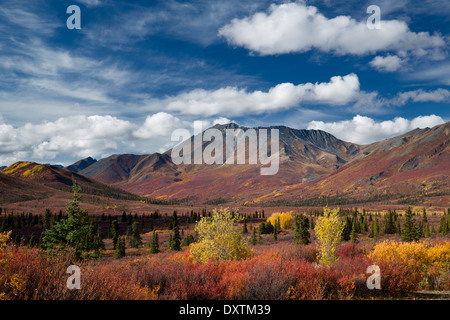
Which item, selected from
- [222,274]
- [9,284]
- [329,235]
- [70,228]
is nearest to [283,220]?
[329,235]

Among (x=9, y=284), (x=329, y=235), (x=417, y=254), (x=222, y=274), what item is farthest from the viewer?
(x=329, y=235)

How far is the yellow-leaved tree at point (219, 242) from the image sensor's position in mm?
20484

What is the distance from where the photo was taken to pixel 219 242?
2067 centimetres

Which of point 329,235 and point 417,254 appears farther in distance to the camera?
point 329,235

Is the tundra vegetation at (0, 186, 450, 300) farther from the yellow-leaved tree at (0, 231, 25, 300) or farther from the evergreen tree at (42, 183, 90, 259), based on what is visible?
the evergreen tree at (42, 183, 90, 259)

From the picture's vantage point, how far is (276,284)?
33.2 feet

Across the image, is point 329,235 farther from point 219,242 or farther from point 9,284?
point 9,284

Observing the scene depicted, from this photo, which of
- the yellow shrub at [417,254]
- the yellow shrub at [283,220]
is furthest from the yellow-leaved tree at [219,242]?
the yellow shrub at [283,220]

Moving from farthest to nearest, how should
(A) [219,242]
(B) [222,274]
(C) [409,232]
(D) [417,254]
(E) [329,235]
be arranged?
(C) [409,232] → (A) [219,242] → (E) [329,235] → (D) [417,254] → (B) [222,274]

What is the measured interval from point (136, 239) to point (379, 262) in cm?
6438

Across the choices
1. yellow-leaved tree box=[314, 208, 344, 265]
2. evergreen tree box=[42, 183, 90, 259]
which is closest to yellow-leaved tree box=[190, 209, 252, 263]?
yellow-leaved tree box=[314, 208, 344, 265]

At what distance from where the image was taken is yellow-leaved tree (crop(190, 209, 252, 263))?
67.2 ft
